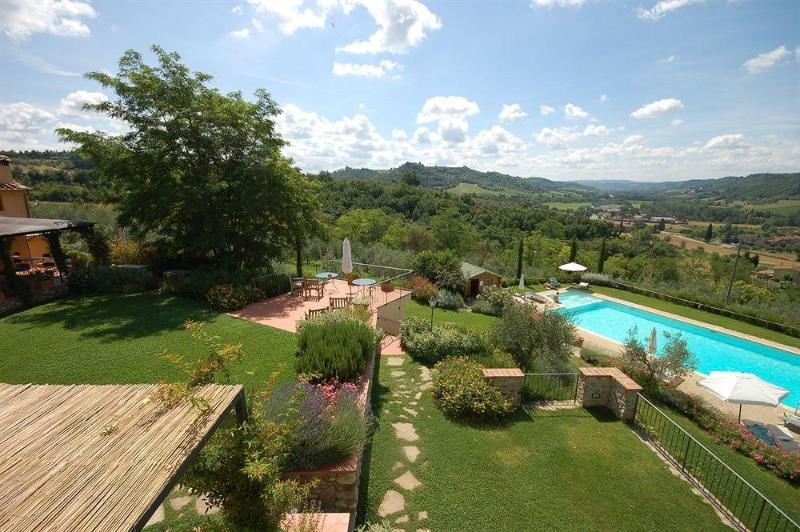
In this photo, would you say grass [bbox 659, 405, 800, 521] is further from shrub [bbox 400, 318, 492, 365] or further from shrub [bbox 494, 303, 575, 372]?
shrub [bbox 400, 318, 492, 365]

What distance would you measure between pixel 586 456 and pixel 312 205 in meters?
11.6

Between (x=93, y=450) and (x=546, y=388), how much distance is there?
7.73 meters

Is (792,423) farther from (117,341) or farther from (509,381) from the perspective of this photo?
(117,341)

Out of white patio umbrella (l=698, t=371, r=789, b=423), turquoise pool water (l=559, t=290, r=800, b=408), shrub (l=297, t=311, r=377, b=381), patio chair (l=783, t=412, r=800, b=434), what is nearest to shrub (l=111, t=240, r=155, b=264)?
shrub (l=297, t=311, r=377, b=381)

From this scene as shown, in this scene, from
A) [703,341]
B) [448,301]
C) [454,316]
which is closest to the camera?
[454,316]

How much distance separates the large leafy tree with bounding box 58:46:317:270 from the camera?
11.4m

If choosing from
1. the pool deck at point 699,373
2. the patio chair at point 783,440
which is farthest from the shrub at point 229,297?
the patio chair at point 783,440

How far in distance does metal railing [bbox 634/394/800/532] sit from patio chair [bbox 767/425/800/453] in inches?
116

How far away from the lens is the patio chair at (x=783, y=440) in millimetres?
7793

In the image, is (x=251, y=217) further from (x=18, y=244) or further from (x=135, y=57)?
(x=18, y=244)

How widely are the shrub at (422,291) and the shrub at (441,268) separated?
1.10 meters

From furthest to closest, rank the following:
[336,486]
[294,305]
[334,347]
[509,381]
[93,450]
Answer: [294,305]
[509,381]
[334,347]
[336,486]
[93,450]

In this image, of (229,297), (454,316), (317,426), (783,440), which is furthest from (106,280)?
(783,440)

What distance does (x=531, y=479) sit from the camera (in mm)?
5293
